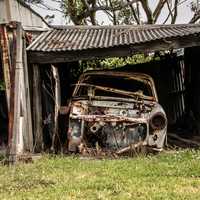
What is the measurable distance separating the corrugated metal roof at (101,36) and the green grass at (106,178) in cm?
284

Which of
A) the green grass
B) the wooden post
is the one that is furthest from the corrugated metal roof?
the green grass

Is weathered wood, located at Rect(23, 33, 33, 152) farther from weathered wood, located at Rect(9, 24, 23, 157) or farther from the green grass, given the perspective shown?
the green grass

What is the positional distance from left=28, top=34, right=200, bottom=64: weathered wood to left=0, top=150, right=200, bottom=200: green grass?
259cm

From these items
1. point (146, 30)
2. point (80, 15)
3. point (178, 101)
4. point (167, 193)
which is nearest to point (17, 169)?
point (167, 193)

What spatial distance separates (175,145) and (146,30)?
3.51m

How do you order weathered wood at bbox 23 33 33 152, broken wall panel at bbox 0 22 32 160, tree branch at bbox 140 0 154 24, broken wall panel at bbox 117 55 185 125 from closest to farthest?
broken wall panel at bbox 0 22 32 160
weathered wood at bbox 23 33 33 152
broken wall panel at bbox 117 55 185 125
tree branch at bbox 140 0 154 24

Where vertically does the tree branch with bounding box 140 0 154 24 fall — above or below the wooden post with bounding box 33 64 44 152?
above

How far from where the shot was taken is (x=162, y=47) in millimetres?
11781

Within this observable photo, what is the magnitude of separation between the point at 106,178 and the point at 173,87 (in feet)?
27.8

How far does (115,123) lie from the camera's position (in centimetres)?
1103

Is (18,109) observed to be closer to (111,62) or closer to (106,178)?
(106,178)

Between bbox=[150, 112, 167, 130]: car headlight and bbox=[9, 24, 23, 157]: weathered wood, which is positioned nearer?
bbox=[9, 24, 23, 157]: weathered wood

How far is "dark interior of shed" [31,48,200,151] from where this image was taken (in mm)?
12812

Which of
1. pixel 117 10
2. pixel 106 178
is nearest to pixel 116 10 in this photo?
pixel 117 10
